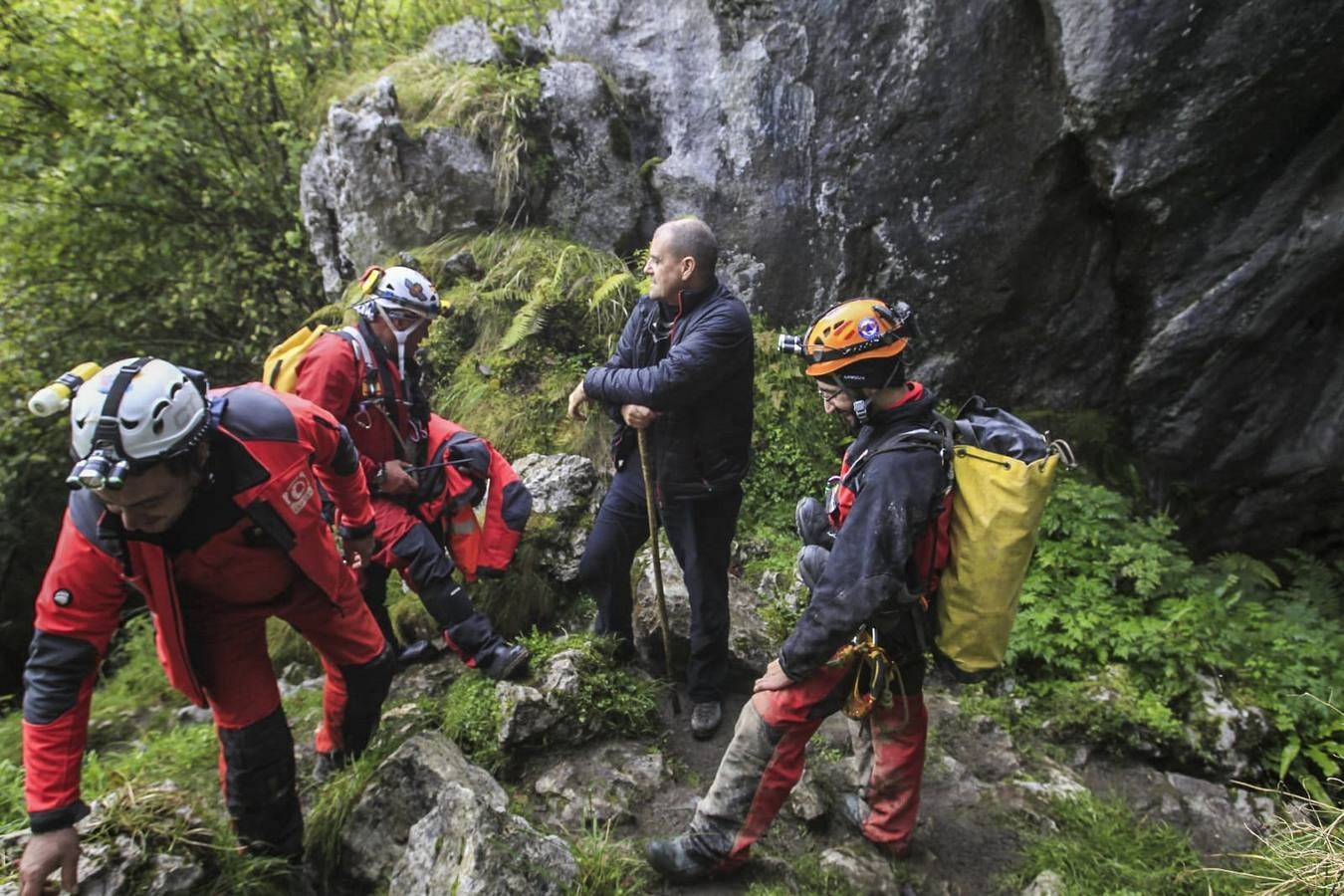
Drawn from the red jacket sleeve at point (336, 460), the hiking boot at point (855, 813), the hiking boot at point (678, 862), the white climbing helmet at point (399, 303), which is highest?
the white climbing helmet at point (399, 303)

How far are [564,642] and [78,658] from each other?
9.95ft

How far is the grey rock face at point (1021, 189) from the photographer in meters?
6.23

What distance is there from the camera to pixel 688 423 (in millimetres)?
4480

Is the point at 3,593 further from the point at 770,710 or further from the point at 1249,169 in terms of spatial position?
the point at 1249,169

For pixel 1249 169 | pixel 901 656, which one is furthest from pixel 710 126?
pixel 901 656

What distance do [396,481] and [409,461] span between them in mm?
218

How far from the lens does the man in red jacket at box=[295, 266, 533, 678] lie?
4711mm

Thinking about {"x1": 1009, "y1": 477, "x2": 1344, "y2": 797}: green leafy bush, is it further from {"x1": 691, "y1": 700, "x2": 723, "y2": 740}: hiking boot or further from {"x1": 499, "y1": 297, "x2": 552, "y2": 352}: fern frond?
{"x1": 499, "y1": 297, "x2": 552, "y2": 352}: fern frond

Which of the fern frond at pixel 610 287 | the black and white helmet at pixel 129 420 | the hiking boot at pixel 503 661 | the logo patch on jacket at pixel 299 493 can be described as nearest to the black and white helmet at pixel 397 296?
the logo patch on jacket at pixel 299 493

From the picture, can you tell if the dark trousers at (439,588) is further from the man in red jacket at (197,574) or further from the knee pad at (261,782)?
the knee pad at (261,782)

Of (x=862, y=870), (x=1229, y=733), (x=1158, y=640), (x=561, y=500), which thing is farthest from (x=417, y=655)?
(x=1229, y=733)

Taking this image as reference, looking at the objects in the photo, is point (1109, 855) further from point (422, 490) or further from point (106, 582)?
point (106, 582)

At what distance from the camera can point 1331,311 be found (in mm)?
6746

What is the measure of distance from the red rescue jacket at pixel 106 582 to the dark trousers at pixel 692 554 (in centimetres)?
208
